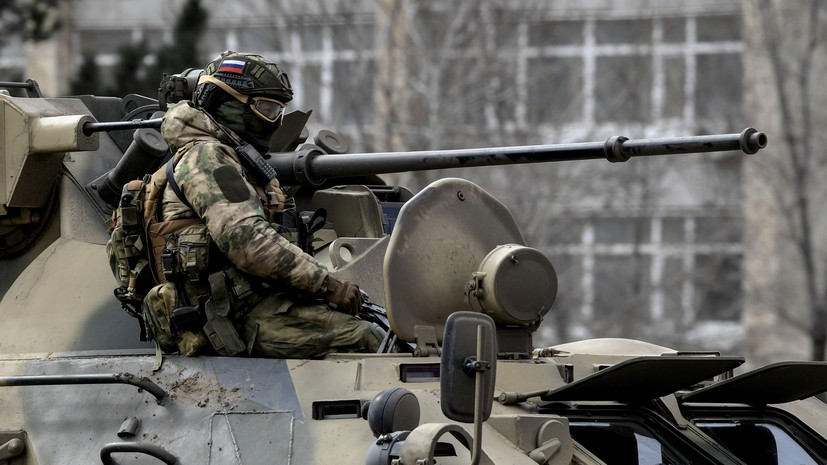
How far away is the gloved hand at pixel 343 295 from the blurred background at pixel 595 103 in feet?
40.7

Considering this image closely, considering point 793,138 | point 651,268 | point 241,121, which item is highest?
point 241,121

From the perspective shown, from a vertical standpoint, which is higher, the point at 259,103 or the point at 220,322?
the point at 259,103

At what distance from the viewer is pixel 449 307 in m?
6.84

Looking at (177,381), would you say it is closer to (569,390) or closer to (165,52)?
(569,390)

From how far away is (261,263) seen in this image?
22.0 feet

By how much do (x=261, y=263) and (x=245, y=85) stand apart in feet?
3.14

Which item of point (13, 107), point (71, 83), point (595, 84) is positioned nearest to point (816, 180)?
point (595, 84)

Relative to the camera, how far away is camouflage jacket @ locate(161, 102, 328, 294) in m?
6.71

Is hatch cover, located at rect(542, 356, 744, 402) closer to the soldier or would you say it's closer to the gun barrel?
the soldier

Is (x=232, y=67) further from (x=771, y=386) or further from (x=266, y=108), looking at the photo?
(x=771, y=386)

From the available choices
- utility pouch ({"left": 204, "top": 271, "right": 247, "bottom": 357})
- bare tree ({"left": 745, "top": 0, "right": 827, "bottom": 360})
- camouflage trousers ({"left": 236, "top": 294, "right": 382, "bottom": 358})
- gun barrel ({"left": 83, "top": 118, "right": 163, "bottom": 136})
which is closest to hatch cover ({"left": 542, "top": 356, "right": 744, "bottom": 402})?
camouflage trousers ({"left": 236, "top": 294, "right": 382, "bottom": 358})

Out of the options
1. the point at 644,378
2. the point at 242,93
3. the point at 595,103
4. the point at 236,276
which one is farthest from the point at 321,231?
the point at 595,103

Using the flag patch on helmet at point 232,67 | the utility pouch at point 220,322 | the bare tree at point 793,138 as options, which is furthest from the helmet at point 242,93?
the bare tree at point 793,138

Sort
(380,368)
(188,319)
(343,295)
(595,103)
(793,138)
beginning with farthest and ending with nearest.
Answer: (595,103), (793,138), (343,295), (188,319), (380,368)
